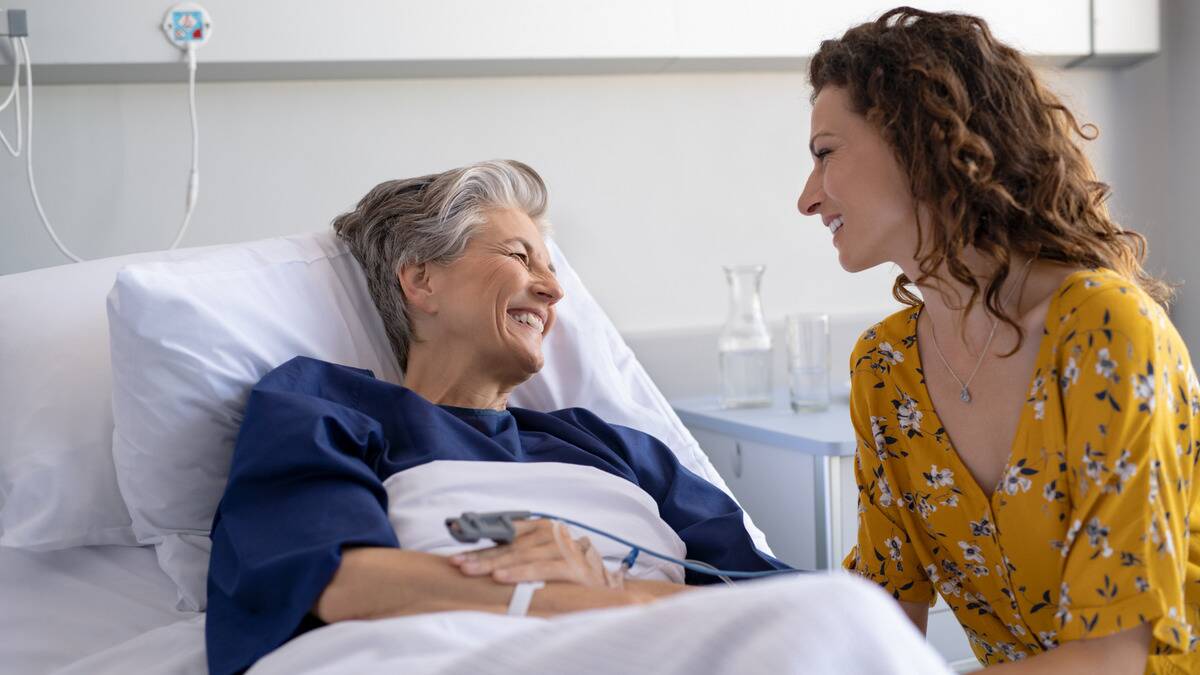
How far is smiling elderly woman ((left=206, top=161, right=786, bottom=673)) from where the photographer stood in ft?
3.99

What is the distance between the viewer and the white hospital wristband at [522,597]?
122cm

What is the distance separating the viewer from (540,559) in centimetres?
128

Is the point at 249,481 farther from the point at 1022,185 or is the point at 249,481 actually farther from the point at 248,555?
the point at 1022,185

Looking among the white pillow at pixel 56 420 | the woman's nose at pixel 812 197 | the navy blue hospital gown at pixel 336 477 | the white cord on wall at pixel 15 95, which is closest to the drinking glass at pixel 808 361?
the navy blue hospital gown at pixel 336 477

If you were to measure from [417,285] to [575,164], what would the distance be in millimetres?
867

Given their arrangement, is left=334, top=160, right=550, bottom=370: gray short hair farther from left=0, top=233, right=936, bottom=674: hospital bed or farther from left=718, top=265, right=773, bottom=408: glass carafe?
left=718, top=265, right=773, bottom=408: glass carafe

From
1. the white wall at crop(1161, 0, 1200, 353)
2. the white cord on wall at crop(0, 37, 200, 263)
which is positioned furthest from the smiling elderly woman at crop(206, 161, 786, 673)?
the white wall at crop(1161, 0, 1200, 353)

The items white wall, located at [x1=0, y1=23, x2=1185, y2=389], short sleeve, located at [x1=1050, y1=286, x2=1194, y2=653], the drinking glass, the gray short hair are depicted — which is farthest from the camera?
the drinking glass

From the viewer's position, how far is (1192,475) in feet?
3.84

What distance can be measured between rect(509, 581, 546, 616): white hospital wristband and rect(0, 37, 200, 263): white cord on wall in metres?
1.21

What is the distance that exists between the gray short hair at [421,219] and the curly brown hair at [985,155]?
1.85 ft

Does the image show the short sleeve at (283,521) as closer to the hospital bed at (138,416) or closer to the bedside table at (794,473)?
the hospital bed at (138,416)

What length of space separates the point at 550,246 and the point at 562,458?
0.40 m

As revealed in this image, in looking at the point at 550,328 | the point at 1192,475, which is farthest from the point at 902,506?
the point at 550,328
